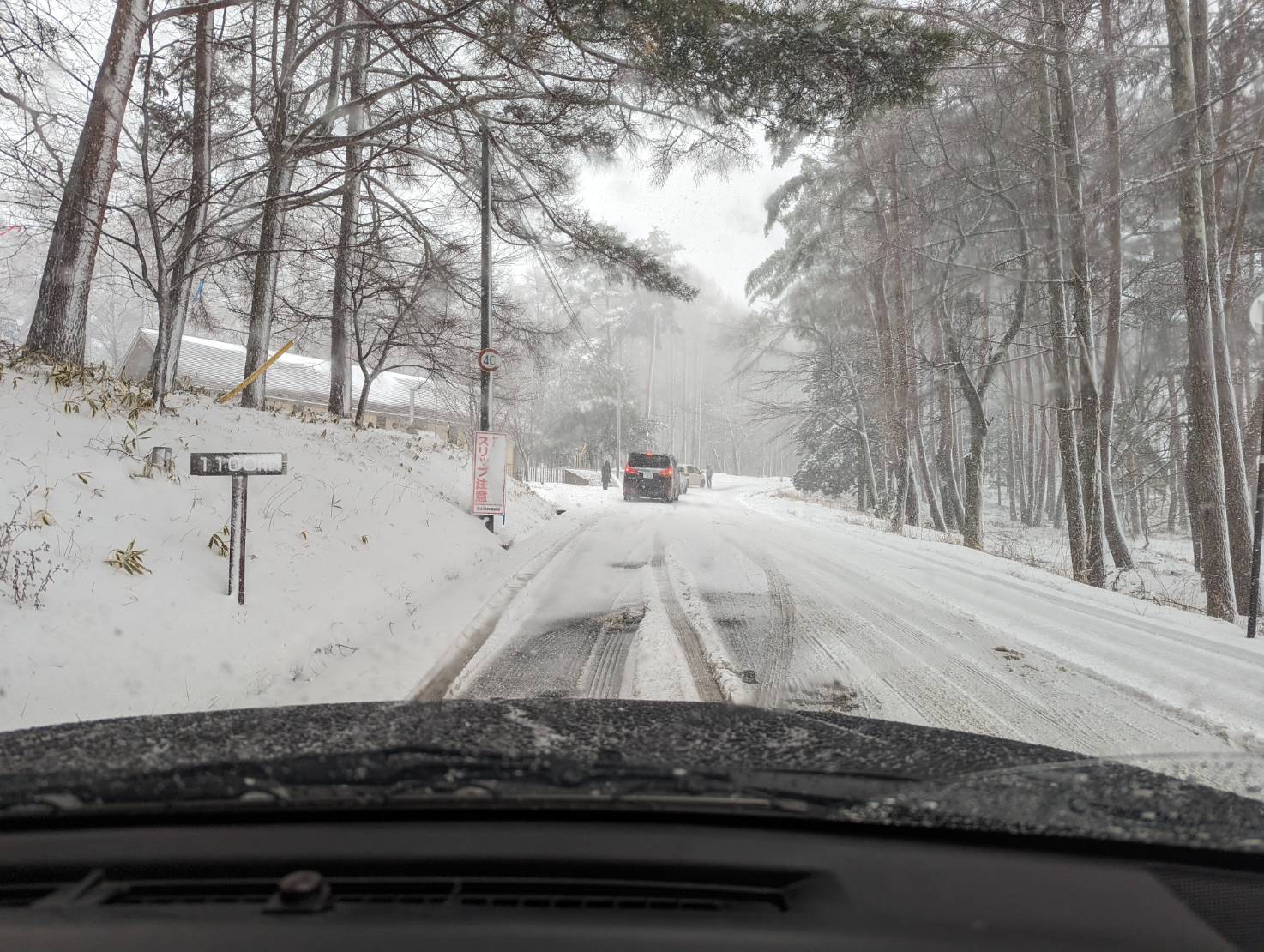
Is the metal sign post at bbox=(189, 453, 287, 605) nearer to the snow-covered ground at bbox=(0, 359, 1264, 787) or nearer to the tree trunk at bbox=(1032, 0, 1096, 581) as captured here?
the snow-covered ground at bbox=(0, 359, 1264, 787)

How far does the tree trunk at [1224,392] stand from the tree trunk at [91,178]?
490 inches

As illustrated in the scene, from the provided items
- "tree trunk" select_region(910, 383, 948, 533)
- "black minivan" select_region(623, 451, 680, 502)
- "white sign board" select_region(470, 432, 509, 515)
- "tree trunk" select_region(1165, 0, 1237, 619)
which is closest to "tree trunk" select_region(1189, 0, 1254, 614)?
"tree trunk" select_region(1165, 0, 1237, 619)

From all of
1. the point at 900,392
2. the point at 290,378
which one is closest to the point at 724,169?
the point at 900,392

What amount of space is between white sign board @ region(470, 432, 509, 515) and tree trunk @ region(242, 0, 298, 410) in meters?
3.85

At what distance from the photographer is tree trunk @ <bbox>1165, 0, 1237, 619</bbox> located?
8781mm

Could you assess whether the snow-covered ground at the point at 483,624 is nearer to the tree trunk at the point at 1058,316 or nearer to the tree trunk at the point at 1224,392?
the tree trunk at the point at 1224,392

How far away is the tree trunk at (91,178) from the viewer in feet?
24.3

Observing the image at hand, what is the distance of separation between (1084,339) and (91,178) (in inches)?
538

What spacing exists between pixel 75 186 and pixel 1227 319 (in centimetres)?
1954

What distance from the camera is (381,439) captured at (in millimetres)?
13219

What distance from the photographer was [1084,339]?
11180 mm

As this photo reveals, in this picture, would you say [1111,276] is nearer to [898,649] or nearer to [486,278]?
[486,278]

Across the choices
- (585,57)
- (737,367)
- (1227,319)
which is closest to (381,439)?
(585,57)

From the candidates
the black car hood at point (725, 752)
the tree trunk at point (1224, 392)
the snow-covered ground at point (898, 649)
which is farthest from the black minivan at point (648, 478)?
the black car hood at point (725, 752)
